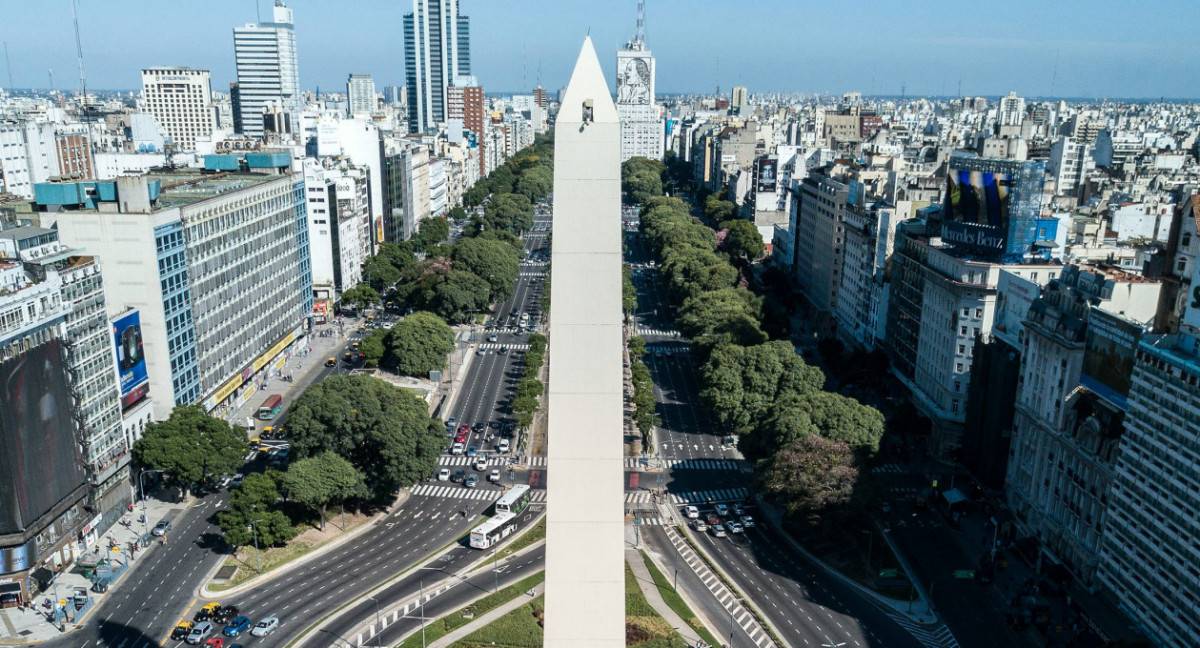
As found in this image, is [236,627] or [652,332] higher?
[652,332]

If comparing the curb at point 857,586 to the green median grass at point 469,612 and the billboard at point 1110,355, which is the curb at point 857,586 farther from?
the green median grass at point 469,612

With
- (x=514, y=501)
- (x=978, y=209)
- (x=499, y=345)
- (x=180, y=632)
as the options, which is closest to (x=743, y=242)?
(x=499, y=345)

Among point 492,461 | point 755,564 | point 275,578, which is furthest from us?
point 492,461

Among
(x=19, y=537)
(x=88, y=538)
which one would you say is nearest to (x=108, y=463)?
(x=88, y=538)

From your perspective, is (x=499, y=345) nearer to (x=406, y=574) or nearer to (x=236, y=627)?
(x=406, y=574)

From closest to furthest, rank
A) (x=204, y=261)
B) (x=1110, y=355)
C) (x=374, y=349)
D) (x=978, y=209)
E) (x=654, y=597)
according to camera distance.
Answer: (x=1110, y=355)
(x=654, y=597)
(x=978, y=209)
(x=204, y=261)
(x=374, y=349)

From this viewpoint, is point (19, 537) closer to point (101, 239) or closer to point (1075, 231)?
point (101, 239)

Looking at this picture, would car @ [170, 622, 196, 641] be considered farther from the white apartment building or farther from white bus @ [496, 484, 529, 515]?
the white apartment building
